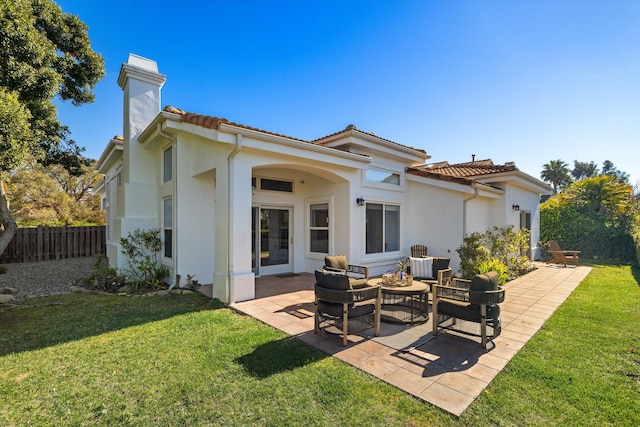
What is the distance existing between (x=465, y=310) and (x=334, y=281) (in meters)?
2.37

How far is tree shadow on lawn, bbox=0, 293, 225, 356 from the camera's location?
5480mm

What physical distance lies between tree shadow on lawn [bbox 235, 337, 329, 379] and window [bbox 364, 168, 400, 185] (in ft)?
24.0

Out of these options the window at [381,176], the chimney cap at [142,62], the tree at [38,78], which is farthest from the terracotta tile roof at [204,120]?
the window at [381,176]

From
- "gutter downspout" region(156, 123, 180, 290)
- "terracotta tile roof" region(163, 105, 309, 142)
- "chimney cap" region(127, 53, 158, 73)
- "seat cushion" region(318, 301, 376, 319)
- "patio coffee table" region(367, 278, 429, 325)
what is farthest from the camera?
"chimney cap" region(127, 53, 158, 73)

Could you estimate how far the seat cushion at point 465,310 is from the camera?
5.14 metres

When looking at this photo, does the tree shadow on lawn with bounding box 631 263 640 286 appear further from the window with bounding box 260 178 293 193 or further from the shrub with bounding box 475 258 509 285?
the window with bounding box 260 178 293 193

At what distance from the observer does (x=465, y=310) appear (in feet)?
17.2

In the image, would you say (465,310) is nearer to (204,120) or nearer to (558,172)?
(204,120)

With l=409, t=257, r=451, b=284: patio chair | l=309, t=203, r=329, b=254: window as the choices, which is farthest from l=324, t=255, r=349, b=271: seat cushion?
l=309, t=203, r=329, b=254: window

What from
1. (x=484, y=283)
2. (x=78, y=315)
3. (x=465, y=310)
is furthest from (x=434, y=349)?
(x=78, y=315)

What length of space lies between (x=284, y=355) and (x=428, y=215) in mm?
9286

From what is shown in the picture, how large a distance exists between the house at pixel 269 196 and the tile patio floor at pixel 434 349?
1.36m

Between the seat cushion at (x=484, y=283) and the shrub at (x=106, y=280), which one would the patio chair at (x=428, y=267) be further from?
the shrub at (x=106, y=280)

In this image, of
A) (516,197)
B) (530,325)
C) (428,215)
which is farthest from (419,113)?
(530,325)
